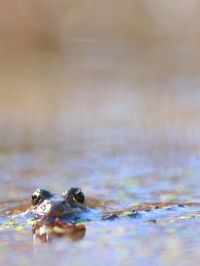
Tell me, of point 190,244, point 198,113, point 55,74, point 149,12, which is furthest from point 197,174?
point 149,12

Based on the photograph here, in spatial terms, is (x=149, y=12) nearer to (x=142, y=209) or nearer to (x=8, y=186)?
(x=8, y=186)

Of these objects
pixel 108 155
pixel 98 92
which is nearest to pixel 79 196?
pixel 108 155

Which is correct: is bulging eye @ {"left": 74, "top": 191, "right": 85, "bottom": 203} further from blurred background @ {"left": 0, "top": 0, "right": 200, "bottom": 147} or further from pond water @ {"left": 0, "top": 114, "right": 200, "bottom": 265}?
blurred background @ {"left": 0, "top": 0, "right": 200, "bottom": 147}

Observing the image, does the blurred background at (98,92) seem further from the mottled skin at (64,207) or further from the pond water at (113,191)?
the mottled skin at (64,207)

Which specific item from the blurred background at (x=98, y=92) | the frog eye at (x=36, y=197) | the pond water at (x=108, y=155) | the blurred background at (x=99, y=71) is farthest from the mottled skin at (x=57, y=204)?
the blurred background at (x=99, y=71)

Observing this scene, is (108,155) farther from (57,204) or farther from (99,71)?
(99,71)

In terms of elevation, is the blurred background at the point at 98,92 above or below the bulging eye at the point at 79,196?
above

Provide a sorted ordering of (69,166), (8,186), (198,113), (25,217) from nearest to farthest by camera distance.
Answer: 1. (25,217)
2. (8,186)
3. (69,166)
4. (198,113)

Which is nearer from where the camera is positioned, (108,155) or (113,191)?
(113,191)

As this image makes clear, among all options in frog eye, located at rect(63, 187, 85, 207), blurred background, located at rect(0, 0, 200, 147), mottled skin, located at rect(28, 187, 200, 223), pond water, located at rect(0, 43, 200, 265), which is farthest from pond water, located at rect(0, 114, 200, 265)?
blurred background, located at rect(0, 0, 200, 147)

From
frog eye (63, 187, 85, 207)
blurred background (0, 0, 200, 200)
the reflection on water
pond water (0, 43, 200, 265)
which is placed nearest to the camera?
pond water (0, 43, 200, 265)

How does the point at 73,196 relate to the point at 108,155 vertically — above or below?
below
